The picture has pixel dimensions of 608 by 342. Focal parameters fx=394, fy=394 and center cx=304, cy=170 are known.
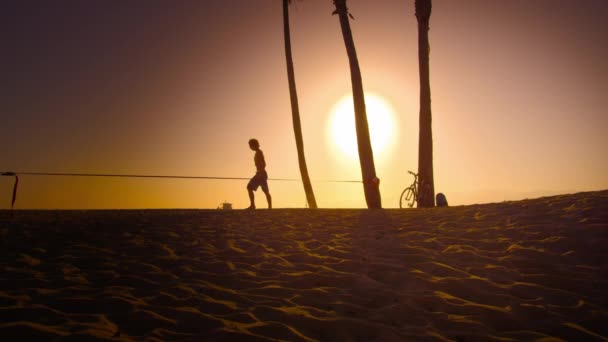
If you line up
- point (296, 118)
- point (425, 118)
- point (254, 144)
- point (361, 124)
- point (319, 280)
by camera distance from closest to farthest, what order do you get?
point (319, 280)
point (254, 144)
point (425, 118)
point (361, 124)
point (296, 118)

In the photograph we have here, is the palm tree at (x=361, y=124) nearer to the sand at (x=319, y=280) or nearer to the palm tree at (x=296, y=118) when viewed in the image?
the palm tree at (x=296, y=118)

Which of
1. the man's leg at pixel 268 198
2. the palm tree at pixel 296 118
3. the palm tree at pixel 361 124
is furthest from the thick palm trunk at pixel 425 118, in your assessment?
the palm tree at pixel 296 118

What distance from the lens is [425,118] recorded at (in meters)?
11.8

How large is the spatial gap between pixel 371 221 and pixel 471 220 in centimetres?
179

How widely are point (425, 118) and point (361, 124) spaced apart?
6.27 feet

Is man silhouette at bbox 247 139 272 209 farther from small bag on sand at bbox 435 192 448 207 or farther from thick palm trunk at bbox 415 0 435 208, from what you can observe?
small bag on sand at bbox 435 192 448 207

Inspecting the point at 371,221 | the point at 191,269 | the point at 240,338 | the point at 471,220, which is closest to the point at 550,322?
the point at 240,338

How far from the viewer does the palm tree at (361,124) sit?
11812 millimetres

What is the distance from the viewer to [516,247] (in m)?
5.05

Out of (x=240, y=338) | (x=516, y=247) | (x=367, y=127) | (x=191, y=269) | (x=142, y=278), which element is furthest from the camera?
(x=367, y=127)

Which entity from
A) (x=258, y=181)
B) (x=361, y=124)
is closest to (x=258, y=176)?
(x=258, y=181)

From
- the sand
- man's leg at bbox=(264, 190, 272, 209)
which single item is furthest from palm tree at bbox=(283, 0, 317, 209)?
the sand

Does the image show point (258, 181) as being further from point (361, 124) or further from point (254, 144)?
point (361, 124)

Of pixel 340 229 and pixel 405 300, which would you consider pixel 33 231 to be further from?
pixel 405 300
